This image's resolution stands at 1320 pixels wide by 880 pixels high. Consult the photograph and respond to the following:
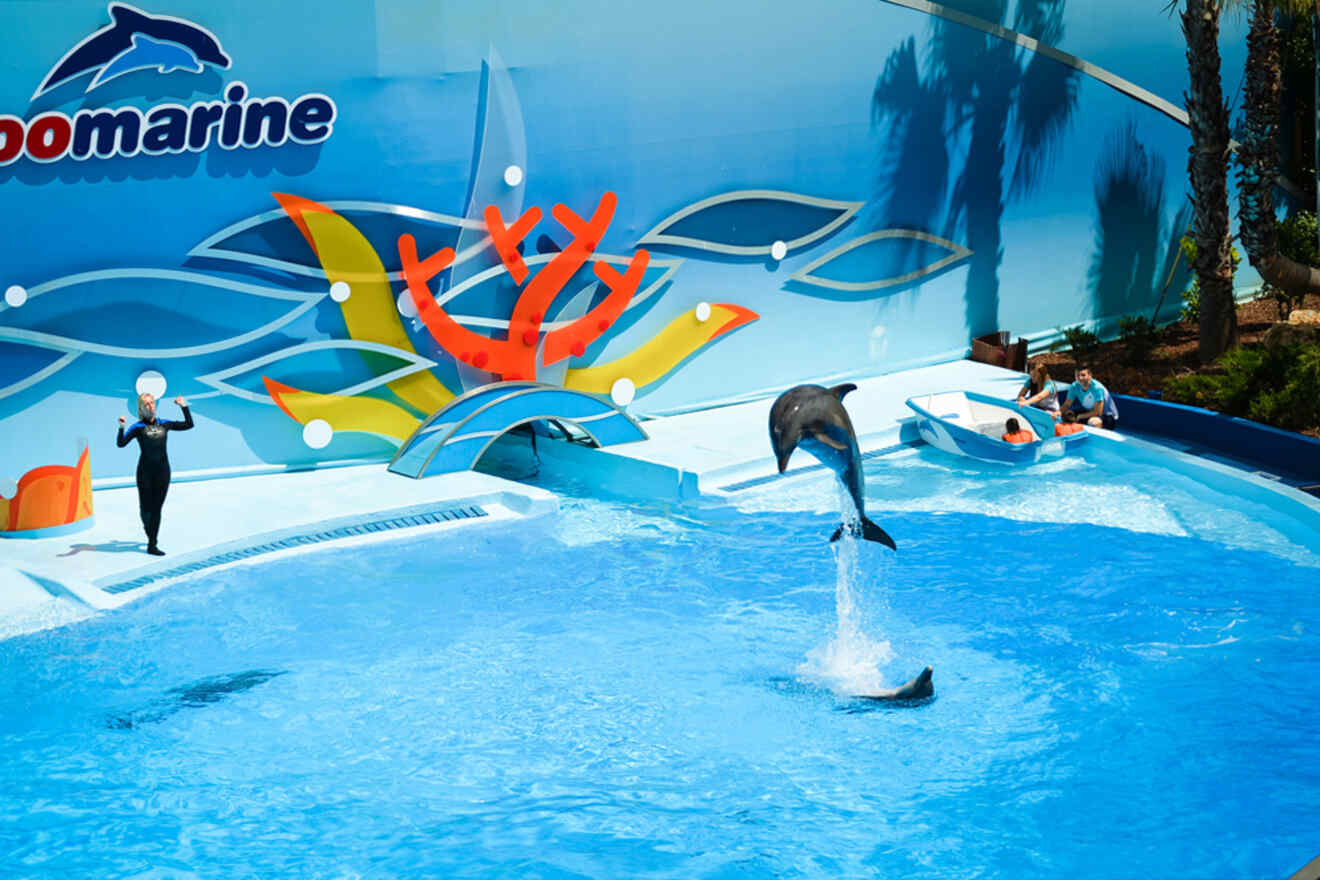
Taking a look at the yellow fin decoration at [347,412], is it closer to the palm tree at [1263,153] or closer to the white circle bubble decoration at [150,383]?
the white circle bubble decoration at [150,383]

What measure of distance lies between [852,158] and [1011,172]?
2.80 metres

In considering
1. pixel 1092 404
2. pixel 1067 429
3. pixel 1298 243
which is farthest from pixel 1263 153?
pixel 1067 429

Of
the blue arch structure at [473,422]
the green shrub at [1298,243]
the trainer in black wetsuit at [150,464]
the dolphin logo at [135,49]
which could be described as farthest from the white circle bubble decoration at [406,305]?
the green shrub at [1298,243]

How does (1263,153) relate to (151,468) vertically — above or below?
above

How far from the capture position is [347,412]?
12.7 m

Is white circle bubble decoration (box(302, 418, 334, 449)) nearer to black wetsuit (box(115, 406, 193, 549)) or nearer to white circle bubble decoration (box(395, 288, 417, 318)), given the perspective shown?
Answer: white circle bubble decoration (box(395, 288, 417, 318))

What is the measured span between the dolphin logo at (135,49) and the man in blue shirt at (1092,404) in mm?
8976

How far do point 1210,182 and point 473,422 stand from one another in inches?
372

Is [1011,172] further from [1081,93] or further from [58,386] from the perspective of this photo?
[58,386]

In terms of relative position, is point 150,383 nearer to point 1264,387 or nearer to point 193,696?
point 193,696

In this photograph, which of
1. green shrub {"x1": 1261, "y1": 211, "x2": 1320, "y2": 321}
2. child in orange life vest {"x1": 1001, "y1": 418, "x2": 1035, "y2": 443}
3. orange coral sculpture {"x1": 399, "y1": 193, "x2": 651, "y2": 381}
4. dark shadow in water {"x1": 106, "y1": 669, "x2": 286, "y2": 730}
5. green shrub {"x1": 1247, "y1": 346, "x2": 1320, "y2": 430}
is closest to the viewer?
dark shadow in water {"x1": 106, "y1": 669, "x2": 286, "y2": 730}

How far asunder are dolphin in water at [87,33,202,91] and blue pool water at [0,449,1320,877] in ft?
14.1

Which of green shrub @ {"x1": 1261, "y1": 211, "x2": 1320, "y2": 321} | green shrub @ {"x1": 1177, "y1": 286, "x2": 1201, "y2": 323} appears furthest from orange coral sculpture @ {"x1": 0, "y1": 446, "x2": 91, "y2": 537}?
green shrub @ {"x1": 1261, "y1": 211, "x2": 1320, "y2": 321}

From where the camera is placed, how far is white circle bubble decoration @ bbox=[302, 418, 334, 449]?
12.6 m
